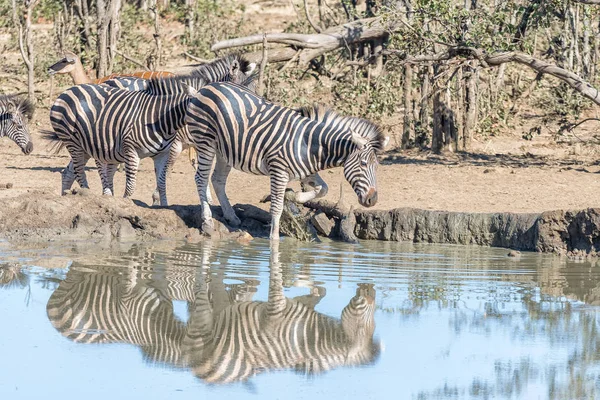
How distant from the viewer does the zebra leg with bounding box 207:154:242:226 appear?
38.4 ft

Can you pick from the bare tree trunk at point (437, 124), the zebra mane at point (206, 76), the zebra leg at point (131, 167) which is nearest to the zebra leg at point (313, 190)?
the zebra leg at point (131, 167)

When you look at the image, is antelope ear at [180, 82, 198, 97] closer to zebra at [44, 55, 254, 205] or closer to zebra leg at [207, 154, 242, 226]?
zebra at [44, 55, 254, 205]

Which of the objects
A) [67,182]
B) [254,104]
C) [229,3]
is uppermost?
[229,3]

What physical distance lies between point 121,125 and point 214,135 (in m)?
1.22

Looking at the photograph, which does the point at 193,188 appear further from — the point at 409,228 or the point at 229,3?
the point at 229,3

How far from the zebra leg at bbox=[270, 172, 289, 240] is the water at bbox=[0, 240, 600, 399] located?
2.72 feet

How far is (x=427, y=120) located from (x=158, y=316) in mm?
10379

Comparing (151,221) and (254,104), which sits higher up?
(254,104)

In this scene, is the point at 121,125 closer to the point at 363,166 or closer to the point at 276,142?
the point at 276,142

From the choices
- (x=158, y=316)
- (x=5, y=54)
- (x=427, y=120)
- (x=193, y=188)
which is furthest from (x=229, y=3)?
(x=158, y=316)

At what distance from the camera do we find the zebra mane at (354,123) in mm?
11086

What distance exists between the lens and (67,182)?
41.6 feet

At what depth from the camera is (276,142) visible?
11094 mm

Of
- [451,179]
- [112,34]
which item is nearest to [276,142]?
[451,179]
